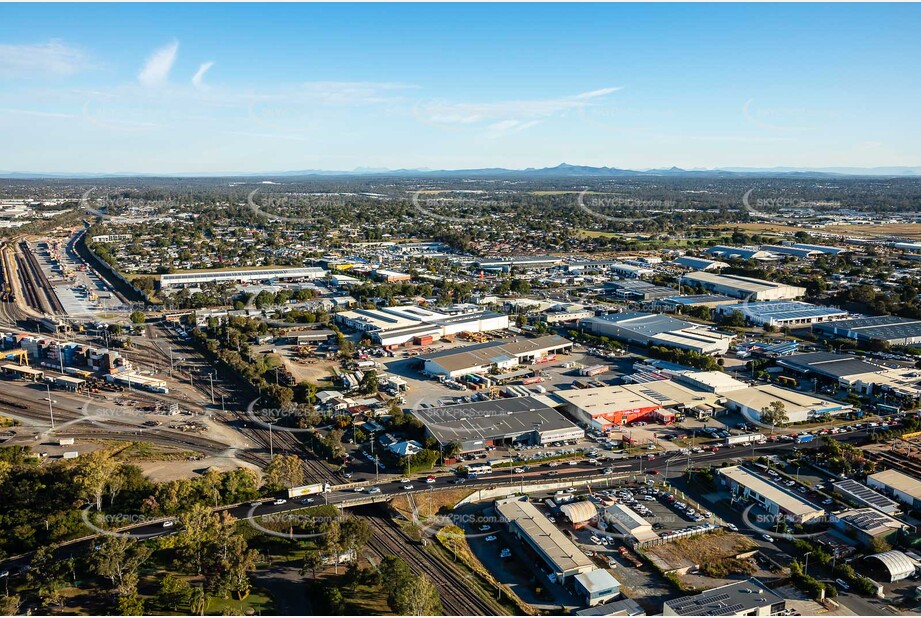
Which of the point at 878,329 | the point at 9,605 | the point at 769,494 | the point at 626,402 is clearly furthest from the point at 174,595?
the point at 878,329

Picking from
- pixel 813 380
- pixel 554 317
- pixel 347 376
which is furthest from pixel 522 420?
pixel 554 317

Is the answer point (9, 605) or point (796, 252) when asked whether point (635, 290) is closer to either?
point (796, 252)

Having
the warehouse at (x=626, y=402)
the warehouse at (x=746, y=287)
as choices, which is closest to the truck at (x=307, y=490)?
the warehouse at (x=626, y=402)

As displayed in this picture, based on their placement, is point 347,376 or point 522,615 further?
point 347,376

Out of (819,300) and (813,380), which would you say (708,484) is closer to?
(813,380)

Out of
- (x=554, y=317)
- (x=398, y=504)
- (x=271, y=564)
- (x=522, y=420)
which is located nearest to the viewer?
(x=271, y=564)

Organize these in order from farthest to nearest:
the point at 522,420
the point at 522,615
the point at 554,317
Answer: the point at 554,317, the point at 522,420, the point at 522,615

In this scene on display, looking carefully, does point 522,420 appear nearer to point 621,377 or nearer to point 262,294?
point 621,377
